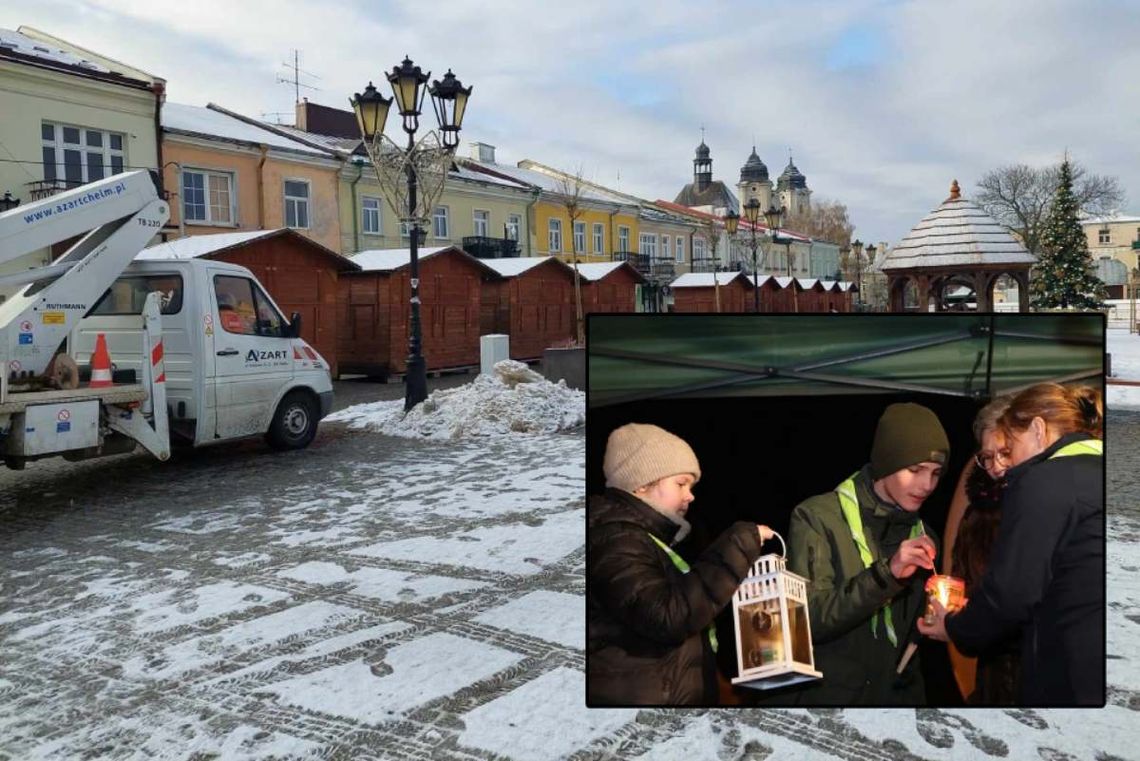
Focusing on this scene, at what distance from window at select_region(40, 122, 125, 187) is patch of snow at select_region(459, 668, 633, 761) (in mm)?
22349

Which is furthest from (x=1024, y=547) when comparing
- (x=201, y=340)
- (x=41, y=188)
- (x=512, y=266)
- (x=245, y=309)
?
(x=512, y=266)

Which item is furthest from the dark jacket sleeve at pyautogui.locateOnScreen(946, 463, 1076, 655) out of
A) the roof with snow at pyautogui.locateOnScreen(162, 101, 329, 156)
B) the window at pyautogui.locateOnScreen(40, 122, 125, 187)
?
the roof with snow at pyautogui.locateOnScreen(162, 101, 329, 156)

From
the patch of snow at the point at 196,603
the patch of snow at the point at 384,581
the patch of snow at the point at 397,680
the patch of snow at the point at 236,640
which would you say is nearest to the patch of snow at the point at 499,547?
the patch of snow at the point at 384,581

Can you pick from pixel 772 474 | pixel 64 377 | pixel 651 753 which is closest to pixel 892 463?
pixel 772 474

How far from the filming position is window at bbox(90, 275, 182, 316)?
9.24 meters

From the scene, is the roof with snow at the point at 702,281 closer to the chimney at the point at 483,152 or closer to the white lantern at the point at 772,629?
the chimney at the point at 483,152

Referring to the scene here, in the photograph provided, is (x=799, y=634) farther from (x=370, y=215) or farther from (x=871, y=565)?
(x=370, y=215)

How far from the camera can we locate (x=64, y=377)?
8055 millimetres

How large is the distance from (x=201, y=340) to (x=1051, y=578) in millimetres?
9111

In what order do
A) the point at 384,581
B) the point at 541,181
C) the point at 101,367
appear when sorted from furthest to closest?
the point at 541,181
the point at 101,367
the point at 384,581

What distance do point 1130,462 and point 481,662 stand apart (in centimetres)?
868

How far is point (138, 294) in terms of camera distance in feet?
30.7

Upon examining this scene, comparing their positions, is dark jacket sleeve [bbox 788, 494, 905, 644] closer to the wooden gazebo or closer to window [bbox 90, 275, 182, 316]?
window [bbox 90, 275, 182, 316]

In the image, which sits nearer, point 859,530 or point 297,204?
point 859,530
